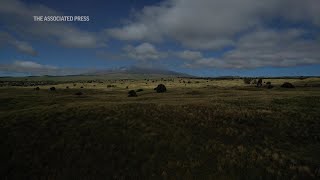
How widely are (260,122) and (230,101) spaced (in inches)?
485

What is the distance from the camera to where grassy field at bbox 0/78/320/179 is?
72.7ft

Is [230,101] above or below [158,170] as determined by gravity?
above

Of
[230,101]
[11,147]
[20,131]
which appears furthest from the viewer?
[230,101]

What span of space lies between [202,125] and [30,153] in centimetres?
1520

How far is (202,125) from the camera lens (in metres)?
30.6

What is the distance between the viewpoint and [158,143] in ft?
85.9

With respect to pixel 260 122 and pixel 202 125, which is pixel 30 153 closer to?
pixel 202 125

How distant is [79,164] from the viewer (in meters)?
23.1

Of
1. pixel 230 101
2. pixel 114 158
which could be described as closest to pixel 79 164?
pixel 114 158

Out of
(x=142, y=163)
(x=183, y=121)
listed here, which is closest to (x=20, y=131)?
(x=142, y=163)

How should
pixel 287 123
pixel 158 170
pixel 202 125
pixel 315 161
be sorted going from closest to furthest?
pixel 158 170, pixel 315 161, pixel 202 125, pixel 287 123

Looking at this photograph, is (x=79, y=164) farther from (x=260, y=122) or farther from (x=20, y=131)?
(x=260, y=122)

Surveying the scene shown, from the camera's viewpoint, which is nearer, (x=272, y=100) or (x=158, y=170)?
(x=158, y=170)

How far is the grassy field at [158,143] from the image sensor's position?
2217 centimetres
